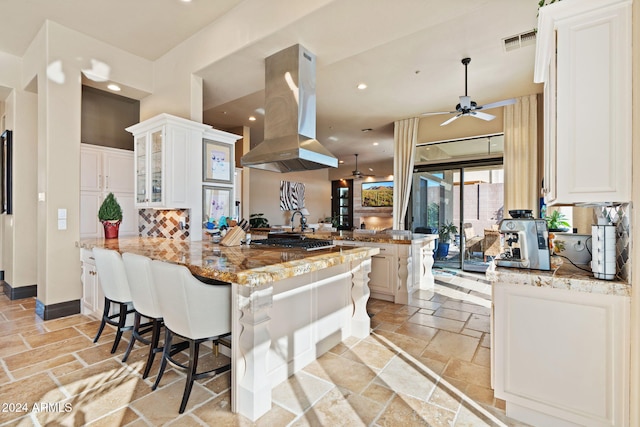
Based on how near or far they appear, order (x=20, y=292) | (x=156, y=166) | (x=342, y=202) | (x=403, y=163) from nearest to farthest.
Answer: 1. (x=156, y=166)
2. (x=20, y=292)
3. (x=403, y=163)
4. (x=342, y=202)

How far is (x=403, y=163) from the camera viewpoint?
6.64 meters

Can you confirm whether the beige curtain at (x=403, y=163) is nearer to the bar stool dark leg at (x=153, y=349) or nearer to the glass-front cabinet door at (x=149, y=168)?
the glass-front cabinet door at (x=149, y=168)

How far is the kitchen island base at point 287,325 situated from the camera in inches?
70.1

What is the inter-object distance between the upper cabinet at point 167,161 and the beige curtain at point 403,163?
13.9 feet

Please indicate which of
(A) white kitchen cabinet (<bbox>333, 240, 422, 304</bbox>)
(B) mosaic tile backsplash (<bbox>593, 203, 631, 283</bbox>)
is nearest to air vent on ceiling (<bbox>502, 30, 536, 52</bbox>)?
(B) mosaic tile backsplash (<bbox>593, 203, 631, 283</bbox>)

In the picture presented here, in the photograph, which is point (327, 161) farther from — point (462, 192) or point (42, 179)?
point (462, 192)

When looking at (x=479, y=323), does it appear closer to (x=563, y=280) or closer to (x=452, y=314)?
(x=452, y=314)

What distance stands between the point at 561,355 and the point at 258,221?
710cm

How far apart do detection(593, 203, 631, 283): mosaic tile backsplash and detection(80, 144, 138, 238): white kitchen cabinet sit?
16.7ft

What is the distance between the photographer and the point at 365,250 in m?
2.60

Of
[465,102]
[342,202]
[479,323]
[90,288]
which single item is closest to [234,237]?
[90,288]

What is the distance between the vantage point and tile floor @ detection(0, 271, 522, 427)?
70.9 inches

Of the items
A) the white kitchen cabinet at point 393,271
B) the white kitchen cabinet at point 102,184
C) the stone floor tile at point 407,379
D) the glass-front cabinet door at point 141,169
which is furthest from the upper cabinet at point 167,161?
the stone floor tile at point 407,379

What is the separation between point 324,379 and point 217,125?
6.17 metres
